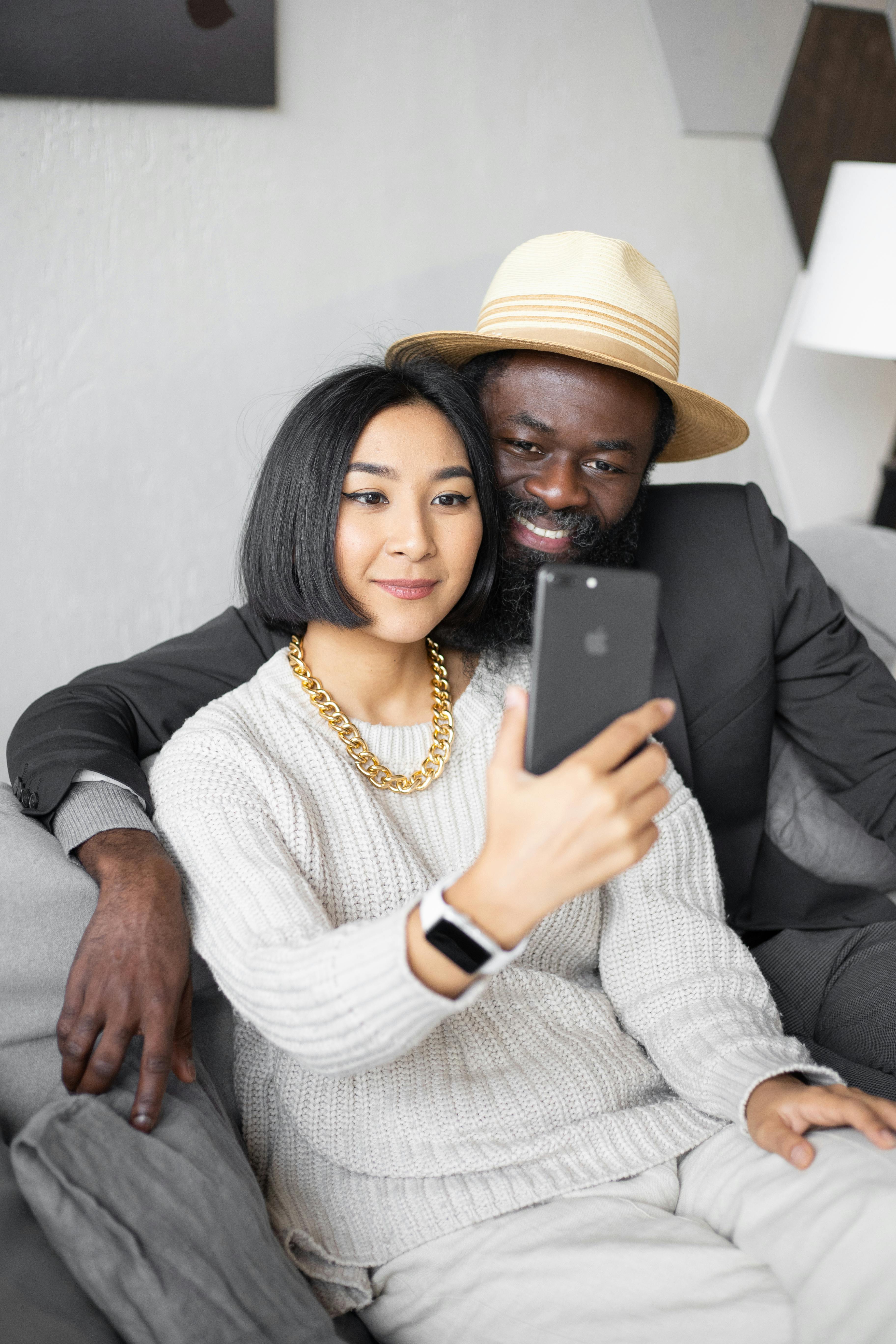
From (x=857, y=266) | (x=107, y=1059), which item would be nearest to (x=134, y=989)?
(x=107, y=1059)

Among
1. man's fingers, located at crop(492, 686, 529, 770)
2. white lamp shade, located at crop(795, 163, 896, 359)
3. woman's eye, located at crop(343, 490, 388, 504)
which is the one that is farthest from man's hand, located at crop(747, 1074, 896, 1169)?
white lamp shade, located at crop(795, 163, 896, 359)

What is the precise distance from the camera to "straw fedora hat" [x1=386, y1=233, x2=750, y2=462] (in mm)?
1404

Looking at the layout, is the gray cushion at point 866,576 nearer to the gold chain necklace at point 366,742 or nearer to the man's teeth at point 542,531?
the man's teeth at point 542,531

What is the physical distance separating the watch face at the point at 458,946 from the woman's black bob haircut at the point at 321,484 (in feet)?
1.48

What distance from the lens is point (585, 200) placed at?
7.52 ft

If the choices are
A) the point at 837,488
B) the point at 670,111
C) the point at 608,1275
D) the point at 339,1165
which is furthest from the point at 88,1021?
the point at 837,488

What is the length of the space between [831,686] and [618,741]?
1005 millimetres

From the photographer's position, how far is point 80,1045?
36.4 inches

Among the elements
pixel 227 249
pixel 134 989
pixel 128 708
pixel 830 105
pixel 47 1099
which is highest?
pixel 830 105

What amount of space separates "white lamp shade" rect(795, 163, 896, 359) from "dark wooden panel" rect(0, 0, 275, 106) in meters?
1.32

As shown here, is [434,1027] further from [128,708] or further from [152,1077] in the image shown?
[128,708]

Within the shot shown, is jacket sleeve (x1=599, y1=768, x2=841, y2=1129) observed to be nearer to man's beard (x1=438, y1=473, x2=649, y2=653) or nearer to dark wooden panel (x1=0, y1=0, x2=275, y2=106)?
man's beard (x1=438, y1=473, x2=649, y2=653)

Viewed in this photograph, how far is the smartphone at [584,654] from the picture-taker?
29.4 inches

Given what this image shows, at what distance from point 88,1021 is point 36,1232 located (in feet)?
0.58
